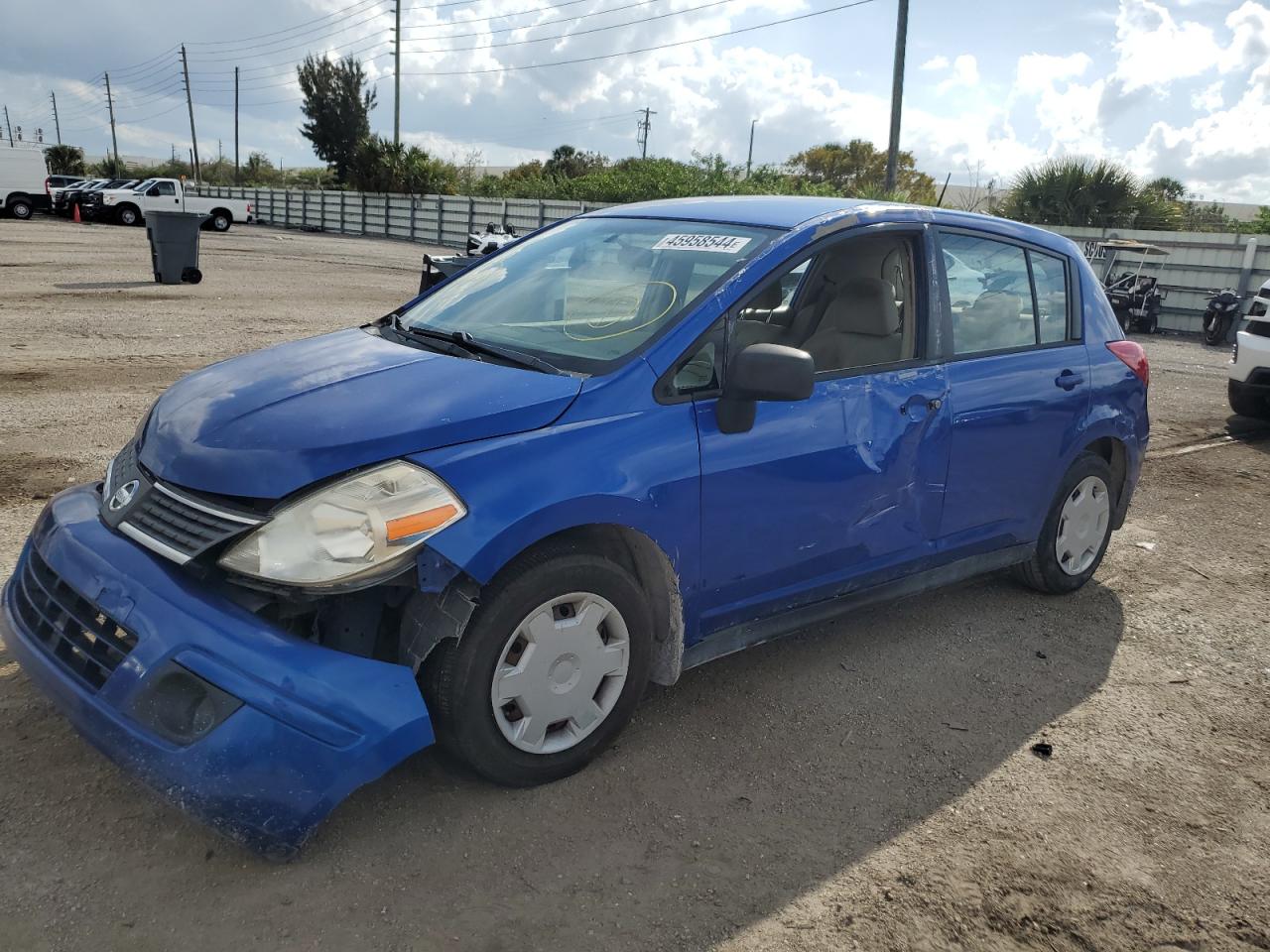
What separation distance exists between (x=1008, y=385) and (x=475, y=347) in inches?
84.8

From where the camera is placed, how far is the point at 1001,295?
425 cm

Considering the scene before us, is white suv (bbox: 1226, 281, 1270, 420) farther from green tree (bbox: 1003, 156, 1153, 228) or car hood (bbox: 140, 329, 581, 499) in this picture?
green tree (bbox: 1003, 156, 1153, 228)

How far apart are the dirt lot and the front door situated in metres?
0.49

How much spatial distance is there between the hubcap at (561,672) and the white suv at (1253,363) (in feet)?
25.7

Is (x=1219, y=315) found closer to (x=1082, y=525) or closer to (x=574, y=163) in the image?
(x=1082, y=525)

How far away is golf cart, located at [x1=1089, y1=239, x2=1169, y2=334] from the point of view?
19.2 meters

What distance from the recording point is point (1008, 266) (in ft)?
14.3

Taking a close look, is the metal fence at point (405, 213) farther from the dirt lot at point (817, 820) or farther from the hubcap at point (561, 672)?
the hubcap at point (561, 672)

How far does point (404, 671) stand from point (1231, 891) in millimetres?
2277

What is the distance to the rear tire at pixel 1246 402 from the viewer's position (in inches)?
360

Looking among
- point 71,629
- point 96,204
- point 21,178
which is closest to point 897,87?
point 71,629

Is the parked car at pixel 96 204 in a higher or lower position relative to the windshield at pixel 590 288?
lower

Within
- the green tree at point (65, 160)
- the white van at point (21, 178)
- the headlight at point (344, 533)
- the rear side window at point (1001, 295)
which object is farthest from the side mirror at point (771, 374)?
the green tree at point (65, 160)

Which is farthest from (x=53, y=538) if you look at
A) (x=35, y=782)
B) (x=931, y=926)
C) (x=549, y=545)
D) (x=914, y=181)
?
(x=914, y=181)
